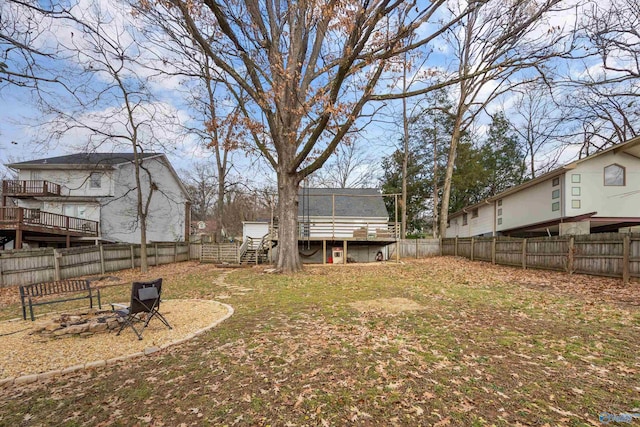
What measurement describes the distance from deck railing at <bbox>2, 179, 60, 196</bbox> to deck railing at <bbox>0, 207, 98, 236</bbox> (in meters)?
2.84

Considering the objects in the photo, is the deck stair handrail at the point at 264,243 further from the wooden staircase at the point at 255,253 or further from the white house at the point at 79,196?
the white house at the point at 79,196

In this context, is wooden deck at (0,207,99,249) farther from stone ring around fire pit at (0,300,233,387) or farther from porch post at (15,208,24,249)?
stone ring around fire pit at (0,300,233,387)

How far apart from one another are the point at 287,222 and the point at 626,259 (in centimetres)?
1159

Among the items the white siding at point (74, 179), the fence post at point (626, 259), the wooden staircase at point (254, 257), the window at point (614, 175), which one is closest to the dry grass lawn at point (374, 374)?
the fence post at point (626, 259)

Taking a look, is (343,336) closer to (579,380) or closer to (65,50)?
(579,380)

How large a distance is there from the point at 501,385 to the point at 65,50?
34.0 feet

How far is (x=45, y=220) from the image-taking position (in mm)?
18516

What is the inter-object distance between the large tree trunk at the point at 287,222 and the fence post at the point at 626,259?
11.1m

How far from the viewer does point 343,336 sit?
16.1 ft

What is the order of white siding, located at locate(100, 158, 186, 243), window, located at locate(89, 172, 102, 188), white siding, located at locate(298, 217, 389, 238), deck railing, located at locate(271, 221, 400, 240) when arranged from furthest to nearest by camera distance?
white siding, located at locate(100, 158, 186, 243), window, located at locate(89, 172, 102, 188), white siding, located at locate(298, 217, 389, 238), deck railing, located at locate(271, 221, 400, 240)

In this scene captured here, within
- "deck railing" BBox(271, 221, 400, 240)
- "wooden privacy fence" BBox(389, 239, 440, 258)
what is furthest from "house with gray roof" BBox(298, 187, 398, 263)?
"wooden privacy fence" BBox(389, 239, 440, 258)

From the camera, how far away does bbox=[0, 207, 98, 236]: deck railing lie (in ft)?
53.1

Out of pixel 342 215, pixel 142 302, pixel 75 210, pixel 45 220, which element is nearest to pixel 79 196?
pixel 75 210

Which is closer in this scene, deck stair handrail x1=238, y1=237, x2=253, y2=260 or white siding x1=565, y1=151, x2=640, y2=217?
white siding x1=565, y1=151, x2=640, y2=217
